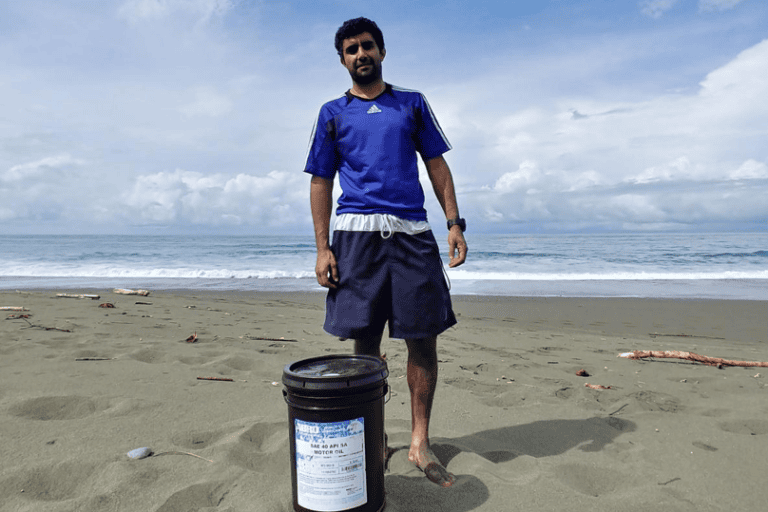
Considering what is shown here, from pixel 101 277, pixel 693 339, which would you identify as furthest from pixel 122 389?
pixel 101 277

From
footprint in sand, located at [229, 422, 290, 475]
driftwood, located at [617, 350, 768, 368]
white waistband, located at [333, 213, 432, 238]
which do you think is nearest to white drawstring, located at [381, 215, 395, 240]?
white waistband, located at [333, 213, 432, 238]

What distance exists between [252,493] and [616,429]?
6.59 feet

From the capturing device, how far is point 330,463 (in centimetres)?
167

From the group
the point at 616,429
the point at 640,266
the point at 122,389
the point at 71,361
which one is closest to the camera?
the point at 616,429

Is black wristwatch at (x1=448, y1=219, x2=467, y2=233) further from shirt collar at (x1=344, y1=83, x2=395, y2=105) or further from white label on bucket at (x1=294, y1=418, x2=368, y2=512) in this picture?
white label on bucket at (x1=294, y1=418, x2=368, y2=512)

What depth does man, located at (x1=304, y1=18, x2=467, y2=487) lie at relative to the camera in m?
2.17

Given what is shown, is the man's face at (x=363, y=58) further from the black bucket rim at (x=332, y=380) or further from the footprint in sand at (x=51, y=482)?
the footprint in sand at (x=51, y=482)

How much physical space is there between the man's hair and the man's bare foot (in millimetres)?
1944

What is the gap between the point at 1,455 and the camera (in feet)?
7.07

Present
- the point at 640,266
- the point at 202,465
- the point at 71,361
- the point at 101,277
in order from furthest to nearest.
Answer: the point at 640,266
the point at 101,277
the point at 71,361
the point at 202,465

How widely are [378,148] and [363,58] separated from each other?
44 cm

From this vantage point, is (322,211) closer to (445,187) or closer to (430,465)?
(445,187)

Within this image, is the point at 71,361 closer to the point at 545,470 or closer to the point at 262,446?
the point at 262,446

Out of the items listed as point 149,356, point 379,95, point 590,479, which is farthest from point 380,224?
point 149,356
